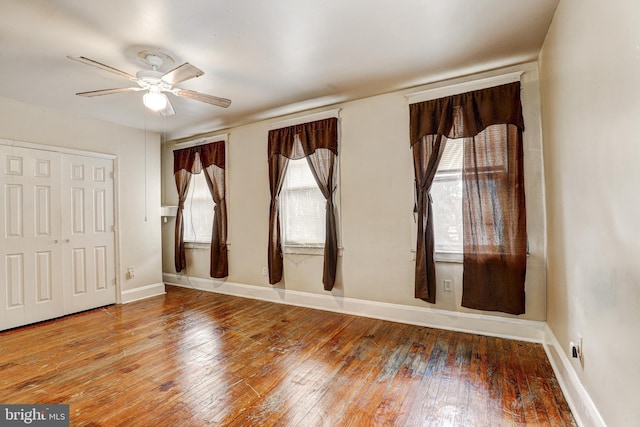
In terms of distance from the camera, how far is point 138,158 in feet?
A: 15.5

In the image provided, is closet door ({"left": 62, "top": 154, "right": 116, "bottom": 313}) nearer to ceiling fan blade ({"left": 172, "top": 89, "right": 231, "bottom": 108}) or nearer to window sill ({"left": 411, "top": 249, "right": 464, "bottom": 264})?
ceiling fan blade ({"left": 172, "top": 89, "right": 231, "bottom": 108})

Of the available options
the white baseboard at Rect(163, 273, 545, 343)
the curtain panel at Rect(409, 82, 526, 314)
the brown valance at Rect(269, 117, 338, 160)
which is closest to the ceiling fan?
the brown valance at Rect(269, 117, 338, 160)

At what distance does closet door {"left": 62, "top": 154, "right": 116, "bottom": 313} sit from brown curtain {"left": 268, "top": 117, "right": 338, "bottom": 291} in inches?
95.1

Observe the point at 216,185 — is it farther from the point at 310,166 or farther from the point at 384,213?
the point at 384,213

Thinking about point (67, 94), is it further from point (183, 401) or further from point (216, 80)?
point (183, 401)

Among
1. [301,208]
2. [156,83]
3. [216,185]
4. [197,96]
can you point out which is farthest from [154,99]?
[216,185]

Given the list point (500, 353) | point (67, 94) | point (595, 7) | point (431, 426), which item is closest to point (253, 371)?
point (431, 426)

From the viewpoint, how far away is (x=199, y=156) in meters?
5.01

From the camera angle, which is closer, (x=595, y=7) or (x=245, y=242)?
(x=595, y=7)

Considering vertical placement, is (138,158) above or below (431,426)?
above

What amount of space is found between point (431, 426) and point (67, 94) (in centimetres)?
472

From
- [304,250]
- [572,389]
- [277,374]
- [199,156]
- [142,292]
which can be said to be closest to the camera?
[572,389]

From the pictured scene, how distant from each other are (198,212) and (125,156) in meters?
1.37

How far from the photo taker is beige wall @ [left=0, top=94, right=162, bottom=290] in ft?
11.7
